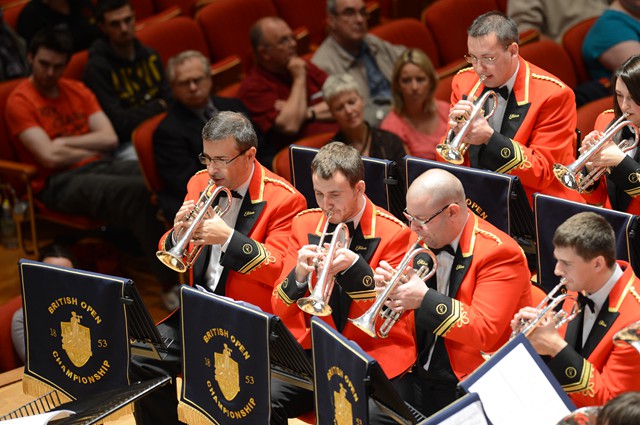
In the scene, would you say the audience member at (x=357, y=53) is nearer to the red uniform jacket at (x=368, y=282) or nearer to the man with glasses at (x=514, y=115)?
the man with glasses at (x=514, y=115)

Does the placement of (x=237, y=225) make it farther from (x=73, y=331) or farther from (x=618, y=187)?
(x=618, y=187)

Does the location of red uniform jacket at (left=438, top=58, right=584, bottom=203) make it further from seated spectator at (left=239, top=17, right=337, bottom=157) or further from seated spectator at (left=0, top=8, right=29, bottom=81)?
seated spectator at (left=0, top=8, right=29, bottom=81)

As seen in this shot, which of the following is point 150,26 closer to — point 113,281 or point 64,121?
point 64,121

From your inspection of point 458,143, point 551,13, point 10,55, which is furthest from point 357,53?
point 458,143

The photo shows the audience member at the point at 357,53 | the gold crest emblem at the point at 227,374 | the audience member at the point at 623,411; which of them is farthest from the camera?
the audience member at the point at 357,53

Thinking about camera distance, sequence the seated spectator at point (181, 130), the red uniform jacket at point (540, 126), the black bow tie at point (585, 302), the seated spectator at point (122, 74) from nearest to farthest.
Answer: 1. the black bow tie at point (585, 302)
2. the red uniform jacket at point (540, 126)
3. the seated spectator at point (181, 130)
4. the seated spectator at point (122, 74)

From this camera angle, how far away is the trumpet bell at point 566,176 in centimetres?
367

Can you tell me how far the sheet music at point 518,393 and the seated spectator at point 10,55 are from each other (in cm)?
418

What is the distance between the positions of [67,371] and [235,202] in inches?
33.3

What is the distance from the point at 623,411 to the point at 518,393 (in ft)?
1.78

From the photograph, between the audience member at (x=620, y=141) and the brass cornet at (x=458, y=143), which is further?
the brass cornet at (x=458, y=143)

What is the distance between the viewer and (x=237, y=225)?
3.77 meters

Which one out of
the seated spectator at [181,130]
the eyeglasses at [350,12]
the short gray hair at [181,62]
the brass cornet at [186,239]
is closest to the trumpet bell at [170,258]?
the brass cornet at [186,239]

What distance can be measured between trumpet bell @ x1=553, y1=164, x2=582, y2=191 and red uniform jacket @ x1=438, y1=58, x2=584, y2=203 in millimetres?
138
